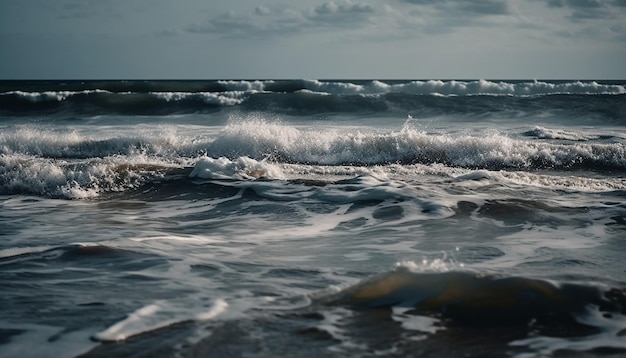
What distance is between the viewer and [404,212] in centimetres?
732

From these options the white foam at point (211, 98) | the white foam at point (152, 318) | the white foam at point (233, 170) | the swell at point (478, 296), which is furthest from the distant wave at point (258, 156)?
the white foam at point (211, 98)

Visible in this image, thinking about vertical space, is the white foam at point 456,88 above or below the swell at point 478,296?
above

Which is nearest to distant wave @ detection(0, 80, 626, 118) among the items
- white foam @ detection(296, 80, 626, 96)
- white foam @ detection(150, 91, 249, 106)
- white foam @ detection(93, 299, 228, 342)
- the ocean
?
white foam @ detection(150, 91, 249, 106)

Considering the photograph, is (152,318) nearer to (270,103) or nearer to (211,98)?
(270,103)

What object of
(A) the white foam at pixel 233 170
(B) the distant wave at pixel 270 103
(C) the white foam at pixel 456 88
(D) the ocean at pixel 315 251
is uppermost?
(C) the white foam at pixel 456 88

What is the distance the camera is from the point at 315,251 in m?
5.58

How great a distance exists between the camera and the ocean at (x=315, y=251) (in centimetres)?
354

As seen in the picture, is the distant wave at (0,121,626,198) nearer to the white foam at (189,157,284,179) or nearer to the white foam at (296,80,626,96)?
the white foam at (189,157,284,179)

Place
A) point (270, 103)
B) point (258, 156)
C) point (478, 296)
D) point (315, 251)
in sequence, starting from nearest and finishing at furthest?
point (478, 296), point (315, 251), point (258, 156), point (270, 103)

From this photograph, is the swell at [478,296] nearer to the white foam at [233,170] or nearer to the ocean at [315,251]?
the ocean at [315,251]

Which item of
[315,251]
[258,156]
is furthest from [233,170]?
[315,251]

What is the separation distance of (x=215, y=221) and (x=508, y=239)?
118 inches

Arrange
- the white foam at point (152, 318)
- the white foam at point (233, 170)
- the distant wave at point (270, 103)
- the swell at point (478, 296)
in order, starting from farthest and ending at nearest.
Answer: the distant wave at point (270, 103) < the white foam at point (233, 170) < the swell at point (478, 296) < the white foam at point (152, 318)

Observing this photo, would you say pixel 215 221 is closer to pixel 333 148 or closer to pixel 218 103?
pixel 333 148
